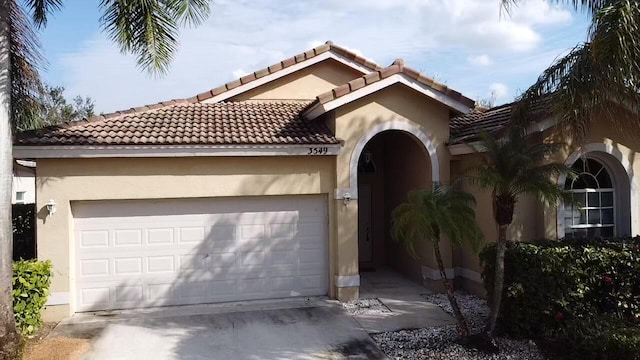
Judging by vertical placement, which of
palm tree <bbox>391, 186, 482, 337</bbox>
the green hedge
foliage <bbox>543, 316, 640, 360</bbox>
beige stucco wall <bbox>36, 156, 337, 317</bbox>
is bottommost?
foliage <bbox>543, 316, 640, 360</bbox>

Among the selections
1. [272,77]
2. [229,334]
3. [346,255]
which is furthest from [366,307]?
[272,77]

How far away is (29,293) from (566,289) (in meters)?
9.39

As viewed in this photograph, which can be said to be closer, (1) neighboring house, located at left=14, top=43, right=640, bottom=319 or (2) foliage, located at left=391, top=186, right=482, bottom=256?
(2) foliage, located at left=391, top=186, right=482, bottom=256

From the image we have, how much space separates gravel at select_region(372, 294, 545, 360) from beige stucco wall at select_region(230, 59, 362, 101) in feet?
28.7

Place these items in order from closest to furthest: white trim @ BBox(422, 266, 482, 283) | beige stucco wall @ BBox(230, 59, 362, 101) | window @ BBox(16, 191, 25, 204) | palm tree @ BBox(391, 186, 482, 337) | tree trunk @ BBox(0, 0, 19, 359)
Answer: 1. palm tree @ BBox(391, 186, 482, 337)
2. tree trunk @ BBox(0, 0, 19, 359)
3. white trim @ BBox(422, 266, 482, 283)
4. beige stucco wall @ BBox(230, 59, 362, 101)
5. window @ BBox(16, 191, 25, 204)

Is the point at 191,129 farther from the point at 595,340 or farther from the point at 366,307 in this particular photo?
the point at 595,340

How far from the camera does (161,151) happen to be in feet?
33.6

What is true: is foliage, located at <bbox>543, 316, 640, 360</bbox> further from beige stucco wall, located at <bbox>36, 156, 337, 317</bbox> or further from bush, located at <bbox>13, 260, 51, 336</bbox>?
bush, located at <bbox>13, 260, 51, 336</bbox>

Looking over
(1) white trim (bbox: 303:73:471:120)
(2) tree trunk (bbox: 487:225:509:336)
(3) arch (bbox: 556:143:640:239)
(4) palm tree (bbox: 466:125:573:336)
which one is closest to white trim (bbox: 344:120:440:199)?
(1) white trim (bbox: 303:73:471:120)

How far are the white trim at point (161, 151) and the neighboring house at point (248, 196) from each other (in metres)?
0.02

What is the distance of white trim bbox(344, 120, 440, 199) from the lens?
36.6 ft

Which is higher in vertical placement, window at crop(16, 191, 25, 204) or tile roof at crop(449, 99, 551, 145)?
tile roof at crop(449, 99, 551, 145)

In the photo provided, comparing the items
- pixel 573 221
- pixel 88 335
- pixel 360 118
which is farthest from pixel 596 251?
pixel 88 335

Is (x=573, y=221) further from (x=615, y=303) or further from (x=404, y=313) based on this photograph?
(x=404, y=313)
